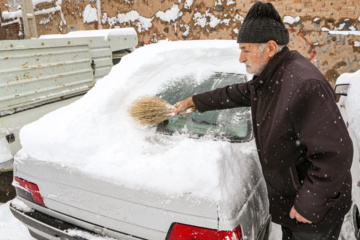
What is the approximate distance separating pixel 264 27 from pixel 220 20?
17.8 feet

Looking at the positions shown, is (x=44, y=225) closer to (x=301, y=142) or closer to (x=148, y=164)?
(x=148, y=164)

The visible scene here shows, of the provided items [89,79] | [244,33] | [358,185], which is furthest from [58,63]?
[358,185]

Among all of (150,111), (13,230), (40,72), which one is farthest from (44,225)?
(40,72)

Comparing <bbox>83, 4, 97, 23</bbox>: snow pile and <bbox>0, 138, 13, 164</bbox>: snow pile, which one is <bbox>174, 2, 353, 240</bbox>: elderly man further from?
<bbox>83, 4, 97, 23</bbox>: snow pile

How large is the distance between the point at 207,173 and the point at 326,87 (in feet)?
2.23

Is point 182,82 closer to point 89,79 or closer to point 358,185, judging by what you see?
point 358,185

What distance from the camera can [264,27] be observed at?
1.37 meters

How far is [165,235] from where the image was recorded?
1365 millimetres

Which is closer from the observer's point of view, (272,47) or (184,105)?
(272,47)

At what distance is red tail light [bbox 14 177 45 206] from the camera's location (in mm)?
1798

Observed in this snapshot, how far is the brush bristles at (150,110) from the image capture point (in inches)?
77.0

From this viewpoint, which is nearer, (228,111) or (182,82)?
(228,111)

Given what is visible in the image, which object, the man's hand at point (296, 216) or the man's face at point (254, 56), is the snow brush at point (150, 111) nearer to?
the man's face at point (254, 56)

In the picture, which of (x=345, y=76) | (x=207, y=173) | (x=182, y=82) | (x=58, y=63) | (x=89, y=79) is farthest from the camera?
(x=89, y=79)
